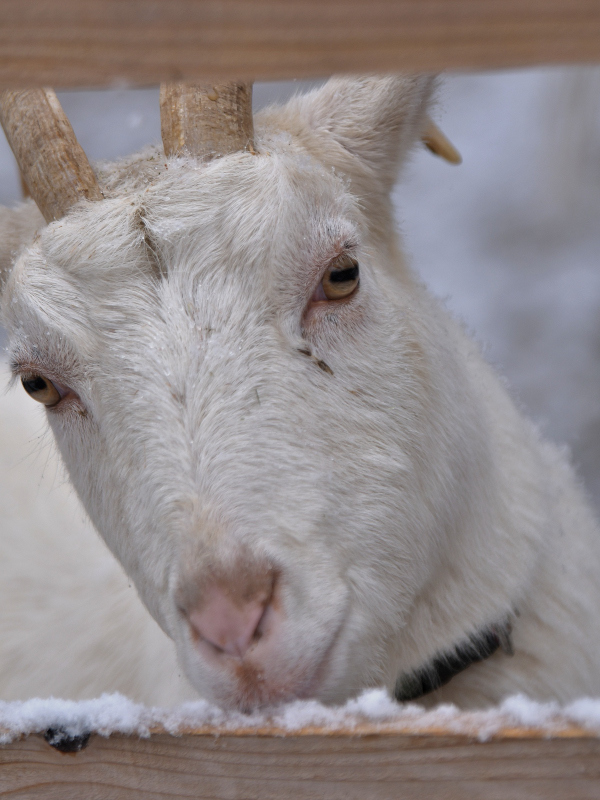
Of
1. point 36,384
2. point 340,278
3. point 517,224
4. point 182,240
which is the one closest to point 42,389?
point 36,384

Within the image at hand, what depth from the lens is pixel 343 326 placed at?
6.06 ft

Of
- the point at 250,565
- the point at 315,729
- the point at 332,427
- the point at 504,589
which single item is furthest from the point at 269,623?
the point at 504,589

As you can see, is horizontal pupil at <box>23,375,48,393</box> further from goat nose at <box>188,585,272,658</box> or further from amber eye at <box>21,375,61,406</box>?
goat nose at <box>188,585,272,658</box>

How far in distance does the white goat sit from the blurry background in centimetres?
384

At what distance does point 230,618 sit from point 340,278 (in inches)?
35.0

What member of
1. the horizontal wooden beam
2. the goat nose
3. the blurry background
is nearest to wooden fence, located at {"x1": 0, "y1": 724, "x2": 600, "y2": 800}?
the goat nose

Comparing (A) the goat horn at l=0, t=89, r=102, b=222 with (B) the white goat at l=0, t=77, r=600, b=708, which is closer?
(B) the white goat at l=0, t=77, r=600, b=708

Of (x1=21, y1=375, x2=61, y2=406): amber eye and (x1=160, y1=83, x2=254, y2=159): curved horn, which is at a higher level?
(x1=160, y1=83, x2=254, y2=159): curved horn

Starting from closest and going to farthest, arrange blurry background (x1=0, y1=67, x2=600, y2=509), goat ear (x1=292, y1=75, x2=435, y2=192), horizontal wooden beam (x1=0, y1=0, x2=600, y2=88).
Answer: horizontal wooden beam (x1=0, y1=0, x2=600, y2=88) < goat ear (x1=292, y1=75, x2=435, y2=192) < blurry background (x1=0, y1=67, x2=600, y2=509)

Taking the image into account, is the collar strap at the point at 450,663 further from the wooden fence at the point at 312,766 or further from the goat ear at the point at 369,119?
the goat ear at the point at 369,119

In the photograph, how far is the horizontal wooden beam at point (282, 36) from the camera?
767mm

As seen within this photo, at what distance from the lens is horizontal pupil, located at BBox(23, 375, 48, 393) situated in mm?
1963

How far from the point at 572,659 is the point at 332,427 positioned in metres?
1.11

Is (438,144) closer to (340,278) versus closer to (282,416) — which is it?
(340,278)
